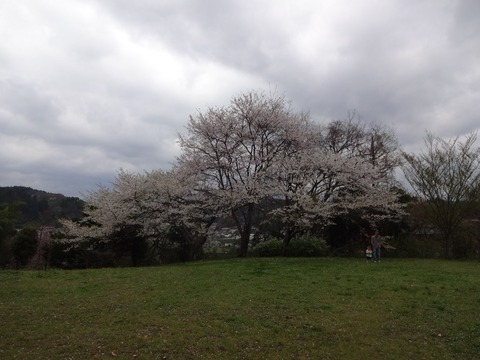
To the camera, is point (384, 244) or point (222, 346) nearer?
point (222, 346)

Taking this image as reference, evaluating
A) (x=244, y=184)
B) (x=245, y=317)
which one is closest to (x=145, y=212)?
(x=244, y=184)

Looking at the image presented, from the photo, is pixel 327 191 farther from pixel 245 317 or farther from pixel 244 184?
pixel 245 317

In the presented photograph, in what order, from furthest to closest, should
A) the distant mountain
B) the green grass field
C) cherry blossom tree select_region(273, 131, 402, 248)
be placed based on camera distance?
the distant mountain < cherry blossom tree select_region(273, 131, 402, 248) < the green grass field

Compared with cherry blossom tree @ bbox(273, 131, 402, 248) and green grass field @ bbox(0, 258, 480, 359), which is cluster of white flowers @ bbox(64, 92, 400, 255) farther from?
green grass field @ bbox(0, 258, 480, 359)

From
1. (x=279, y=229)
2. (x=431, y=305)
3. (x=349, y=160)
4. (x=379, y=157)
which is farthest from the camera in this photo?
(x=379, y=157)

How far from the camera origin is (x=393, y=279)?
38.1 ft

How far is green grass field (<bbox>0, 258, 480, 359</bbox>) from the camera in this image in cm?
616

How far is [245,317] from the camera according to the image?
25.3 ft

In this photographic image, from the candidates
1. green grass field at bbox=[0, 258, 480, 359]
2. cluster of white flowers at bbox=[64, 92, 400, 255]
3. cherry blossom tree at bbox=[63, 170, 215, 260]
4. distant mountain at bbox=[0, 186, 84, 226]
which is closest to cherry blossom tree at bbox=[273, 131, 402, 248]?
cluster of white flowers at bbox=[64, 92, 400, 255]

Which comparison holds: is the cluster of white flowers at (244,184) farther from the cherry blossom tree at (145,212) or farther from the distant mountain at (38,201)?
the distant mountain at (38,201)

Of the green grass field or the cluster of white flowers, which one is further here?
the cluster of white flowers

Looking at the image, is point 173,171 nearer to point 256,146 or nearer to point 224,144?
point 224,144

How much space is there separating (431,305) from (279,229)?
1467 centimetres

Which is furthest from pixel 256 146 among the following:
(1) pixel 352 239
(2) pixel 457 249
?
(2) pixel 457 249
